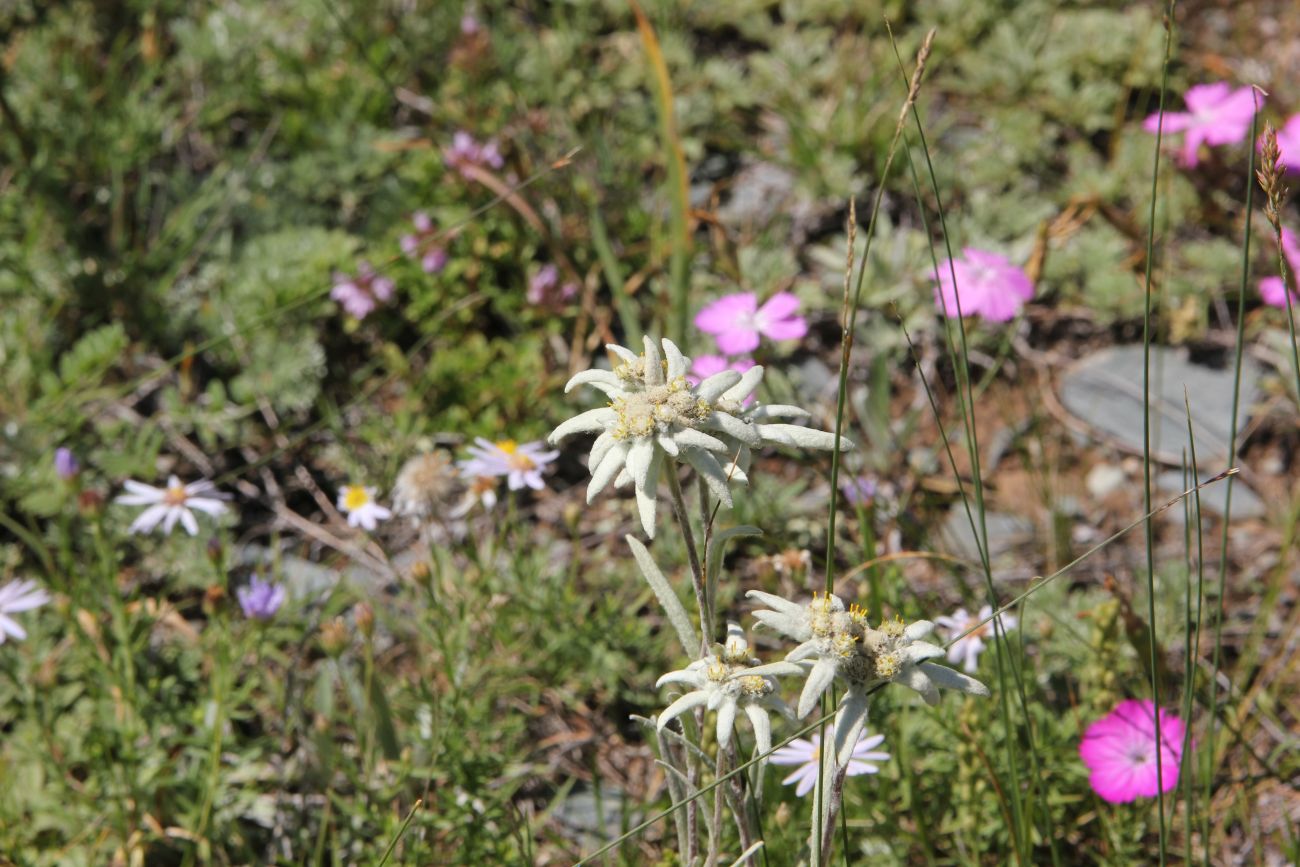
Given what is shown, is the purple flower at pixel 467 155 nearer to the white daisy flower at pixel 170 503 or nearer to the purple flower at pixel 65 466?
the white daisy flower at pixel 170 503

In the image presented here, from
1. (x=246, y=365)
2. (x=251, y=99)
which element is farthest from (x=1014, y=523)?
(x=251, y=99)

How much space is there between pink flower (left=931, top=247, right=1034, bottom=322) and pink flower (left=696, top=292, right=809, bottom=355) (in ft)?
1.29

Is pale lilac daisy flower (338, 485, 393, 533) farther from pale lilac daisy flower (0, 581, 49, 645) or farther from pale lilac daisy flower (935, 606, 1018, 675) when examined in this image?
pale lilac daisy flower (935, 606, 1018, 675)

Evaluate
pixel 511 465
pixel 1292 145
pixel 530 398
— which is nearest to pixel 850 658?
pixel 511 465

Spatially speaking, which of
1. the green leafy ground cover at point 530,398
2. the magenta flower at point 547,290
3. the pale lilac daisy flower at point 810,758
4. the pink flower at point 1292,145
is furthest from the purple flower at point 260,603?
the pink flower at point 1292,145

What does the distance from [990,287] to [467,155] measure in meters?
1.46

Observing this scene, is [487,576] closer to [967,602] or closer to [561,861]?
[561,861]

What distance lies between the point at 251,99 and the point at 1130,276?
2620 mm

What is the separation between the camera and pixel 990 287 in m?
2.74

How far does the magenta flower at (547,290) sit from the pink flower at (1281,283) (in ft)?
5.83

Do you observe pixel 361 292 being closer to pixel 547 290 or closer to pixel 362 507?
pixel 547 290

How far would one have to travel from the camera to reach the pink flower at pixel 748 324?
8.48ft

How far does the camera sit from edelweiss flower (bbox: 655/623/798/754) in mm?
1341

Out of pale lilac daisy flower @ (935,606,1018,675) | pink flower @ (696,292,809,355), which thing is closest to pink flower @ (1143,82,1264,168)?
pink flower @ (696,292,809,355)
